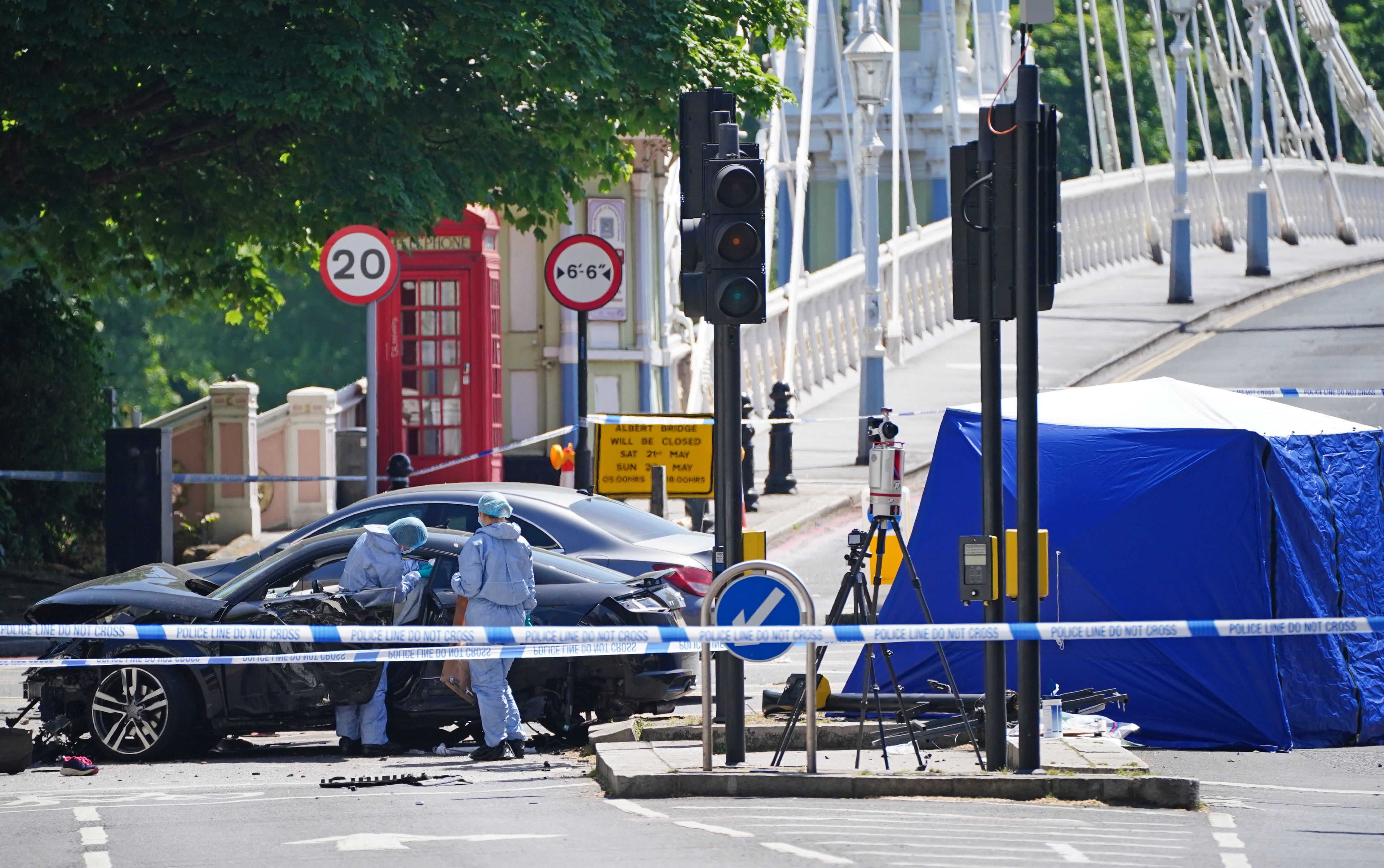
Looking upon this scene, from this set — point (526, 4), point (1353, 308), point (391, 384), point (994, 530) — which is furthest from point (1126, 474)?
point (1353, 308)

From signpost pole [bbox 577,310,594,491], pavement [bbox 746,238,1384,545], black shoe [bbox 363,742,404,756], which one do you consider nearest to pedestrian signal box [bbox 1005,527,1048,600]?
black shoe [bbox 363,742,404,756]

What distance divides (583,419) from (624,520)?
11.3 ft

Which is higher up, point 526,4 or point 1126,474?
point 526,4

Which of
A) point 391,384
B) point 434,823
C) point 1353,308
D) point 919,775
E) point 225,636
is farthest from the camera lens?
point 1353,308

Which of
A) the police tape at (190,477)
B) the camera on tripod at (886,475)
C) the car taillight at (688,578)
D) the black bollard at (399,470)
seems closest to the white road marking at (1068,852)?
the camera on tripod at (886,475)

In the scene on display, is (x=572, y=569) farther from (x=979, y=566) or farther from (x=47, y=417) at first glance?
(x=47, y=417)

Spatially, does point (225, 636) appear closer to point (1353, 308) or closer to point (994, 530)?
point (994, 530)

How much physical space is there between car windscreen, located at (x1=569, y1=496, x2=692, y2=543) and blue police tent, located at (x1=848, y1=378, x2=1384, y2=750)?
7.46 feet

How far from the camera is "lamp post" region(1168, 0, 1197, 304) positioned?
34906mm

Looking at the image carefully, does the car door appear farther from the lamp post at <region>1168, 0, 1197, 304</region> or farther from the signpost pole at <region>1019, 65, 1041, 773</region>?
the lamp post at <region>1168, 0, 1197, 304</region>

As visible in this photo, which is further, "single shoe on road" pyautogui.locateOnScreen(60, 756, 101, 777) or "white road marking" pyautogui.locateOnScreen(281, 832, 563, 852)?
"single shoe on road" pyautogui.locateOnScreen(60, 756, 101, 777)

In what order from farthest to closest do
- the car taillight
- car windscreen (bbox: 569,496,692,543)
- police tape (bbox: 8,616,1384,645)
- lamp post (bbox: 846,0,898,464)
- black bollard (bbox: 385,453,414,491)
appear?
lamp post (bbox: 846,0,898,464) → black bollard (bbox: 385,453,414,491) → car windscreen (bbox: 569,496,692,543) → the car taillight → police tape (bbox: 8,616,1384,645)

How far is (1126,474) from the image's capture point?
12.0m

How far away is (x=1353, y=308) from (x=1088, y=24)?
26090mm
